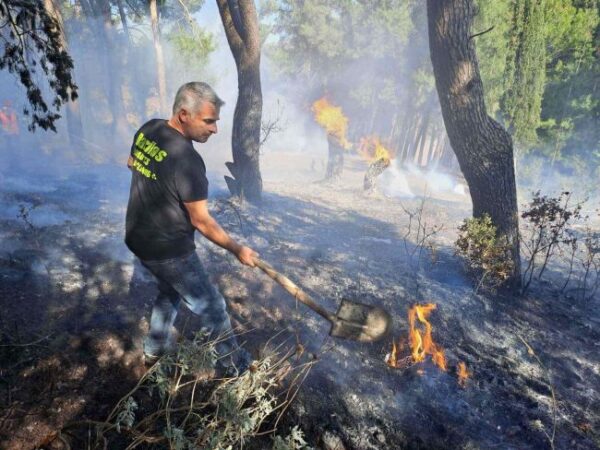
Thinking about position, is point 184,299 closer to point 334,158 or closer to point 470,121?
point 470,121

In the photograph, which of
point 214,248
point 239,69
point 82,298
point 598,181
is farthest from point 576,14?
point 82,298

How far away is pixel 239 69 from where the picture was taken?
8.24 m

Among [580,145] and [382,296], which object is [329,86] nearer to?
[580,145]

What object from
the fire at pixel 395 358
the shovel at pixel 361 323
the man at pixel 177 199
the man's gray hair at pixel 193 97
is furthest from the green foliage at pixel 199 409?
the man's gray hair at pixel 193 97

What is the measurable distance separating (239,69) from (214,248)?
4506 mm

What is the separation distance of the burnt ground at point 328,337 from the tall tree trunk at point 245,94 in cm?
164

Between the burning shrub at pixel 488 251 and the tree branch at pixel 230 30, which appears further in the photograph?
the tree branch at pixel 230 30

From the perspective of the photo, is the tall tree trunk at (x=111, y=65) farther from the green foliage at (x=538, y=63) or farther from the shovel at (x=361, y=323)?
the shovel at (x=361, y=323)

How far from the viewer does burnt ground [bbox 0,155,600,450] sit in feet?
9.35

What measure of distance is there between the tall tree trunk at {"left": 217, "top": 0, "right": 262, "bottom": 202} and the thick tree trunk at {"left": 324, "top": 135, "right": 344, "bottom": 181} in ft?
23.5

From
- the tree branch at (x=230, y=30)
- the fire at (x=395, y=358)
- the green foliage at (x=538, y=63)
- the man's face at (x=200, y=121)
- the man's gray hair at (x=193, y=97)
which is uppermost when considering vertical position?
the green foliage at (x=538, y=63)

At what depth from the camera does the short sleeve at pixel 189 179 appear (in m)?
2.48

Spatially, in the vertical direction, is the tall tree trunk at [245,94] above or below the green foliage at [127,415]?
above

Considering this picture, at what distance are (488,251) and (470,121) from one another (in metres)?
1.88
